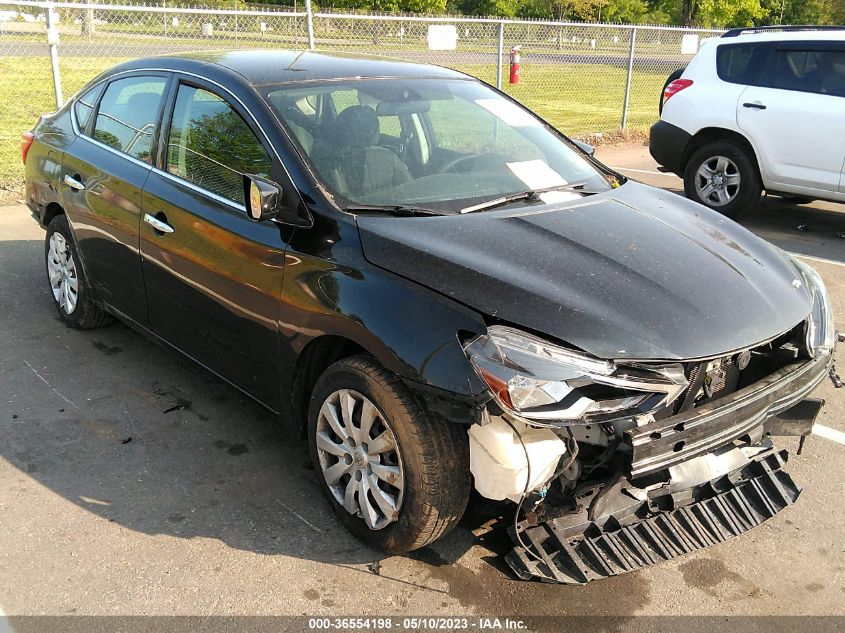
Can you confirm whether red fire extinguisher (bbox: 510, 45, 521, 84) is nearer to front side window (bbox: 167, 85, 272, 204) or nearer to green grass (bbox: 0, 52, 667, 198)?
green grass (bbox: 0, 52, 667, 198)

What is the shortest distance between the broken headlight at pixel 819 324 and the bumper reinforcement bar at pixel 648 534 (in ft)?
1.80

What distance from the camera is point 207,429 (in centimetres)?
401

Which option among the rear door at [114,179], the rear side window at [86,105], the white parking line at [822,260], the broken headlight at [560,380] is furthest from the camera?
the white parking line at [822,260]

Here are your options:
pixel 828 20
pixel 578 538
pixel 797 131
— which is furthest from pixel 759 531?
pixel 828 20

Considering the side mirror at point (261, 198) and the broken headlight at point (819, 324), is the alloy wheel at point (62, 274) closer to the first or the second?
the side mirror at point (261, 198)

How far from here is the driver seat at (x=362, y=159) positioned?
10.9ft

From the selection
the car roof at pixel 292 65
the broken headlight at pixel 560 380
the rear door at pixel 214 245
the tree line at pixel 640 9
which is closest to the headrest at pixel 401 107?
the car roof at pixel 292 65

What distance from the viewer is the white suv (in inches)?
294

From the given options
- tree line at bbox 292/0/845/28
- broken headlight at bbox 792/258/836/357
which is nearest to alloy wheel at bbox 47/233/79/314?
broken headlight at bbox 792/258/836/357

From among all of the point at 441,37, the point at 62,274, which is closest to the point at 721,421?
the point at 62,274

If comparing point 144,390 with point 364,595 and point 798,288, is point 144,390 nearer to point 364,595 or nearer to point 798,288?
point 364,595

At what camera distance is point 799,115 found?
7.57 metres

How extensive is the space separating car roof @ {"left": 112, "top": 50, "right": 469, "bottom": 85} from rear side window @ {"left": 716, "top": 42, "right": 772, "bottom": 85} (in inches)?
189

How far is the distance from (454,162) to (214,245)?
3.77ft
